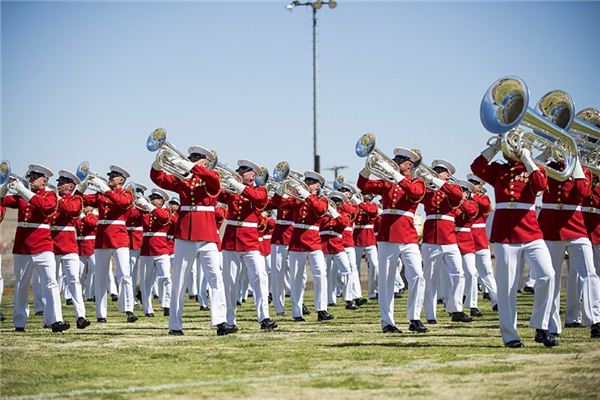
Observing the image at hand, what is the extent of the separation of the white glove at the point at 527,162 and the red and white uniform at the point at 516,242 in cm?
4

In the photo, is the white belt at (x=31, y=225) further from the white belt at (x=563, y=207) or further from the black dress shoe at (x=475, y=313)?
the black dress shoe at (x=475, y=313)

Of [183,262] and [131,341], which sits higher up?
[183,262]

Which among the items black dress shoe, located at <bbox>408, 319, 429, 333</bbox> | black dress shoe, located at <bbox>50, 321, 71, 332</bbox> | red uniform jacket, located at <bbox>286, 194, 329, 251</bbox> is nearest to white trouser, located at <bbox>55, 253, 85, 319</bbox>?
black dress shoe, located at <bbox>50, 321, 71, 332</bbox>

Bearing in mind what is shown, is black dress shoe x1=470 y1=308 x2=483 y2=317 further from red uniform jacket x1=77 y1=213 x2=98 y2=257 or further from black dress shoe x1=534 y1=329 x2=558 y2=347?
red uniform jacket x1=77 y1=213 x2=98 y2=257

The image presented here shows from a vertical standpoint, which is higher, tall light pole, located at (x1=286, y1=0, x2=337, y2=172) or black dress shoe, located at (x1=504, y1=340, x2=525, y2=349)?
tall light pole, located at (x1=286, y1=0, x2=337, y2=172)

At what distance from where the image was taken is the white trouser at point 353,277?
19.9 meters

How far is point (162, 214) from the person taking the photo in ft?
57.2

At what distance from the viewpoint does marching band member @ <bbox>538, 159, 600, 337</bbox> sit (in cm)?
1215

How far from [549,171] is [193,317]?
7822 mm

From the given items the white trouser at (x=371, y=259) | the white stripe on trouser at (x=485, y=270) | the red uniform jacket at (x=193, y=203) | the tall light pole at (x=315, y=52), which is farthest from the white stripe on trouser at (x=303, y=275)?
the tall light pole at (x=315, y=52)

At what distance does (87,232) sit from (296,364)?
12.0m

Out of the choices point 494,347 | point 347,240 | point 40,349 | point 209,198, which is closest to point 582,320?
point 494,347

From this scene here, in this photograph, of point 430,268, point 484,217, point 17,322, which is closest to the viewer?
point 17,322

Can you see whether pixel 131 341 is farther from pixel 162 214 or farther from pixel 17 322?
pixel 162 214
